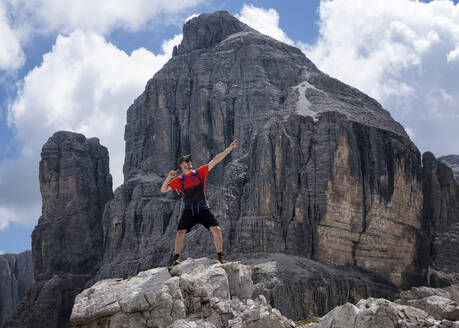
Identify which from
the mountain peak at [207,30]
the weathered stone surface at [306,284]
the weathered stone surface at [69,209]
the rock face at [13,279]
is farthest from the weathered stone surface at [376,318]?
the rock face at [13,279]

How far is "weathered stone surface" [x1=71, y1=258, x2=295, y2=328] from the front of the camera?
1714 centimetres

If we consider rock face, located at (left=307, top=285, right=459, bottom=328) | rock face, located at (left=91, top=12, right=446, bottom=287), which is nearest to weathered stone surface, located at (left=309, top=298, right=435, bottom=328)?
rock face, located at (left=307, top=285, right=459, bottom=328)

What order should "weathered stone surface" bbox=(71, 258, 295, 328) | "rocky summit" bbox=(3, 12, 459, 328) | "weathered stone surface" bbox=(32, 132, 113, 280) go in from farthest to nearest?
"weathered stone surface" bbox=(32, 132, 113, 280) → "rocky summit" bbox=(3, 12, 459, 328) → "weathered stone surface" bbox=(71, 258, 295, 328)

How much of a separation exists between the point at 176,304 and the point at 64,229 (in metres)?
83.3

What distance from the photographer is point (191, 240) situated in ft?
232

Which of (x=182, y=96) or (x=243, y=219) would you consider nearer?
(x=243, y=219)

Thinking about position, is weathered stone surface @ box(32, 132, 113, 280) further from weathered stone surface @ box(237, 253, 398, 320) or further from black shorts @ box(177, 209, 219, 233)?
black shorts @ box(177, 209, 219, 233)

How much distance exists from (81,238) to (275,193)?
40.7m

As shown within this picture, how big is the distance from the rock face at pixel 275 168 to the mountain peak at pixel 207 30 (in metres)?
5.50

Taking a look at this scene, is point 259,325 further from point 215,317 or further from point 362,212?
point 362,212

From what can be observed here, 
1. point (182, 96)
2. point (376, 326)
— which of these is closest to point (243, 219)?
point (182, 96)

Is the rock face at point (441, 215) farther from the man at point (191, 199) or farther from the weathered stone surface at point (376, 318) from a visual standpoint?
the man at point (191, 199)

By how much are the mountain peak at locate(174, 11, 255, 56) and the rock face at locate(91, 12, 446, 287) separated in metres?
5.50

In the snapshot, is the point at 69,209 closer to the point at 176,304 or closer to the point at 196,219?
the point at 196,219
